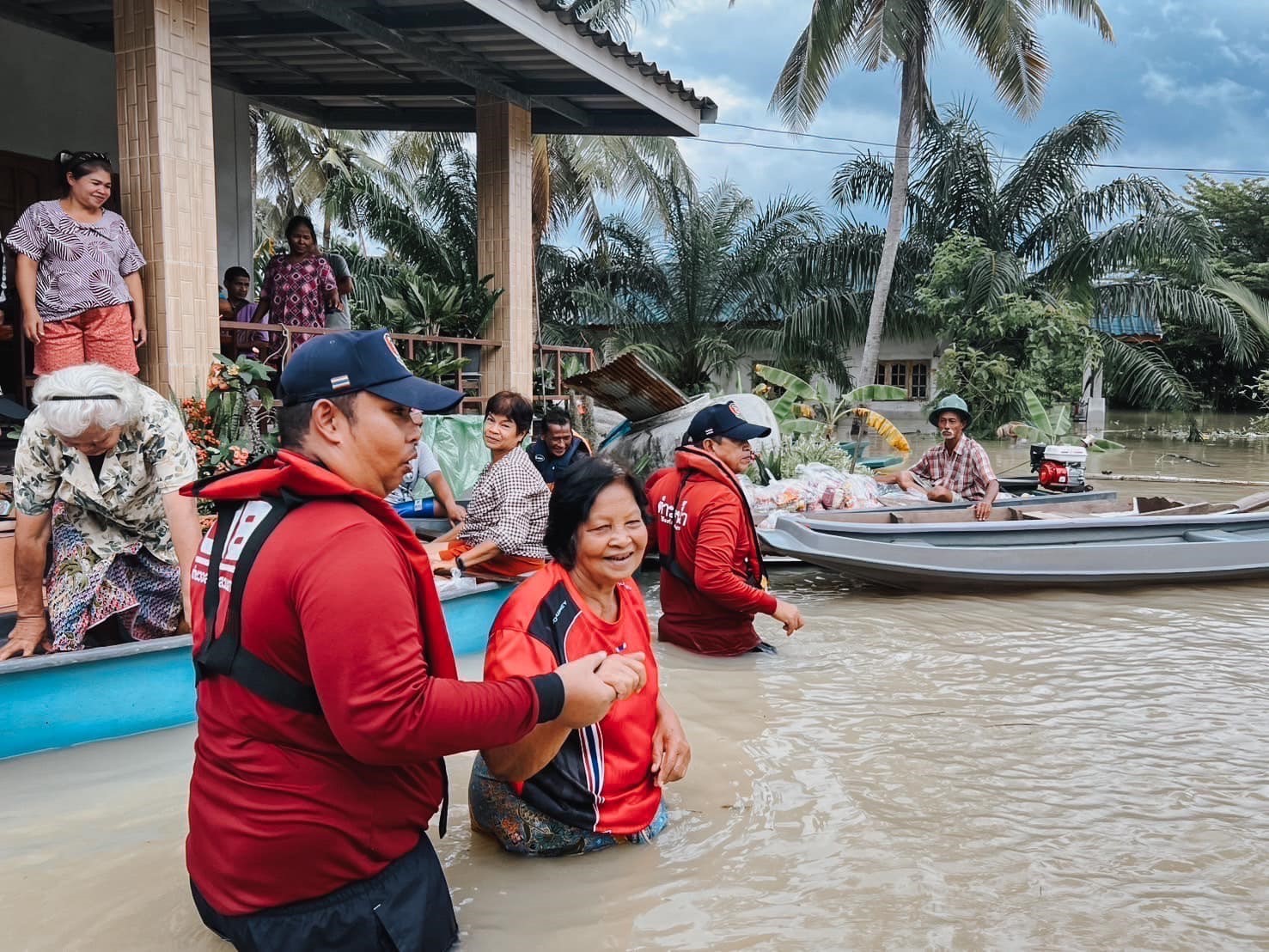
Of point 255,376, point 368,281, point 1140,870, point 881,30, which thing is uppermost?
point 881,30

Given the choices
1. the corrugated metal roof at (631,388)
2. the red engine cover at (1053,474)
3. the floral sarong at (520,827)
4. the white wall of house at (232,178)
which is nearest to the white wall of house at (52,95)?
the white wall of house at (232,178)

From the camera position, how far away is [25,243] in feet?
20.2

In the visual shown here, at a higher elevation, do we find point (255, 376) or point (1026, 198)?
point (1026, 198)

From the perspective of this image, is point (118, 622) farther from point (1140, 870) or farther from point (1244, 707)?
point (1244, 707)

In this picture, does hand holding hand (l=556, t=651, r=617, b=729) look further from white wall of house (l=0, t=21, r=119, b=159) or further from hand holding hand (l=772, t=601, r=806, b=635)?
white wall of house (l=0, t=21, r=119, b=159)

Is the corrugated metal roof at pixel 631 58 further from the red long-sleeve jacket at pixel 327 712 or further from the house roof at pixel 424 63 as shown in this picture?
the red long-sleeve jacket at pixel 327 712

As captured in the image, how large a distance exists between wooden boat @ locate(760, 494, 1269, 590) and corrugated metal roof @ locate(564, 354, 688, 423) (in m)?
2.42

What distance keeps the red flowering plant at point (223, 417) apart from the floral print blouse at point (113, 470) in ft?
7.28

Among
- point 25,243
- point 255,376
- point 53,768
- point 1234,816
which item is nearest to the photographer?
point 1234,816

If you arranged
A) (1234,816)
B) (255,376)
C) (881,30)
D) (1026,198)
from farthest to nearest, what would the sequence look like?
(1026,198) < (881,30) < (255,376) < (1234,816)

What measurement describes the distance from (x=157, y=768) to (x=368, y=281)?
51.6 ft

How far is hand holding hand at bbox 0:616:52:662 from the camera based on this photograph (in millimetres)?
4348

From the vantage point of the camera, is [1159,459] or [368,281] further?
[1159,459]

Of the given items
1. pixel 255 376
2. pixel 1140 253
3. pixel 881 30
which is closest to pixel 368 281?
pixel 881 30
